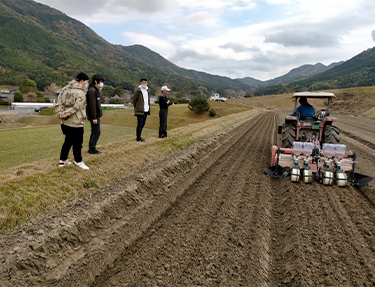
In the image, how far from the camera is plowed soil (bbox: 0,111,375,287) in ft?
8.68

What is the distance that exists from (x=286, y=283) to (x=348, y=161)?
446 centimetres

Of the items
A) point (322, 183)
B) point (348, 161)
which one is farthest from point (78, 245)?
point (348, 161)

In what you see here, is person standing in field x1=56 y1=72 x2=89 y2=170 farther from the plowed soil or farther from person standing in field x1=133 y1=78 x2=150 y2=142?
person standing in field x1=133 y1=78 x2=150 y2=142

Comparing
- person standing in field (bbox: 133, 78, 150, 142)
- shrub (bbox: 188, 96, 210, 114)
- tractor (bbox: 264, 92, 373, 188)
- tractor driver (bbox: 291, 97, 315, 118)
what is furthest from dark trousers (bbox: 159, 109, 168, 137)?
shrub (bbox: 188, 96, 210, 114)

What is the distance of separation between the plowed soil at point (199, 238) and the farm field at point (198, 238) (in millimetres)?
13

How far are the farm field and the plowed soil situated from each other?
13 mm

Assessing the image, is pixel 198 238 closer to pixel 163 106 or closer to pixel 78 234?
pixel 78 234

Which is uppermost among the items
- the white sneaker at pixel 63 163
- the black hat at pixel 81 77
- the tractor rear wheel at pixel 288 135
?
the black hat at pixel 81 77

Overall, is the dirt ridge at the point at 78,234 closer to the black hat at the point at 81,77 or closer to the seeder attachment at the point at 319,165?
the black hat at the point at 81,77

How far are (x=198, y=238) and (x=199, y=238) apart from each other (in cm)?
1

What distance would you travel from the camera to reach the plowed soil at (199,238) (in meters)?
2.65

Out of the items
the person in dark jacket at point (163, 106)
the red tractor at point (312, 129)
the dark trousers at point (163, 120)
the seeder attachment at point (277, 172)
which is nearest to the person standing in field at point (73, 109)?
the person in dark jacket at point (163, 106)

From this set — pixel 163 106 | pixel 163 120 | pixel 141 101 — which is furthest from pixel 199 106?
pixel 141 101

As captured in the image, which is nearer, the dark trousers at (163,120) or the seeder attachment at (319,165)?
the seeder attachment at (319,165)
